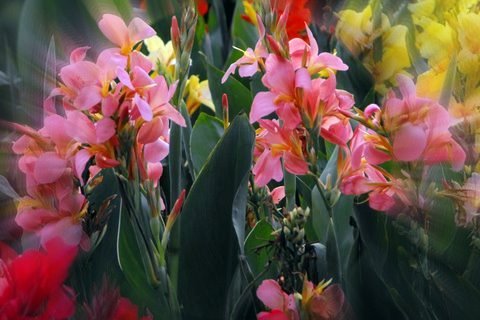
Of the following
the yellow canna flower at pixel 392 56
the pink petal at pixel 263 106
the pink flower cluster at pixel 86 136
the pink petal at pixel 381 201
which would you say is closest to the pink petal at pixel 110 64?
the pink flower cluster at pixel 86 136

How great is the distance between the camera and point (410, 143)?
1.94 ft

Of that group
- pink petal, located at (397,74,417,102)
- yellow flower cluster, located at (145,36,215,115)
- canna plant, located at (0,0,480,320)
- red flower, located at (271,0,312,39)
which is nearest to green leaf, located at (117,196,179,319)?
canna plant, located at (0,0,480,320)

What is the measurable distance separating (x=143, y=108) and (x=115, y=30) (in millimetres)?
106

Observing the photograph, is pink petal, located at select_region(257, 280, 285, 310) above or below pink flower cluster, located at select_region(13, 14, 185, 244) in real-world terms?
below

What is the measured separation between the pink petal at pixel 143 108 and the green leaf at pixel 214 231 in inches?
4.5

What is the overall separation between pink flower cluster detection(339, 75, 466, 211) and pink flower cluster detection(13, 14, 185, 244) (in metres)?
0.15

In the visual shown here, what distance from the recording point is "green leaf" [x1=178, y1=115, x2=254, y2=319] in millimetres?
688

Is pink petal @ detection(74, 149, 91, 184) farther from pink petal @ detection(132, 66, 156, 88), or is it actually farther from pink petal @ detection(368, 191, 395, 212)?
pink petal @ detection(368, 191, 395, 212)

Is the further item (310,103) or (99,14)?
(99,14)

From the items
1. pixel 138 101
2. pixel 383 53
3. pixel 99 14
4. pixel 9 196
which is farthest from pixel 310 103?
pixel 99 14

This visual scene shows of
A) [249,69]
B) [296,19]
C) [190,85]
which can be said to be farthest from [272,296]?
[296,19]

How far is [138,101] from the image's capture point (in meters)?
0.59

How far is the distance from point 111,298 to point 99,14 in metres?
0.62

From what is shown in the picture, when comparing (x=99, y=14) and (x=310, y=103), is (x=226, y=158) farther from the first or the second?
(x=99, y=14)
